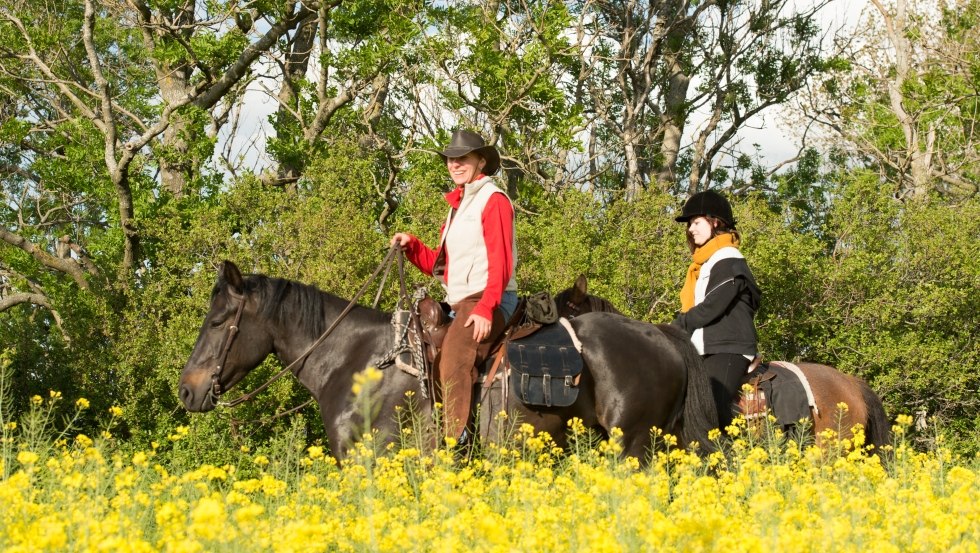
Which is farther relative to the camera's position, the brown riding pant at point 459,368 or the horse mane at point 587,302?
the horse mane at point 587,302

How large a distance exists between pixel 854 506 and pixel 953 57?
1552 cm

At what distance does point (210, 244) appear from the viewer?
37.7 feet

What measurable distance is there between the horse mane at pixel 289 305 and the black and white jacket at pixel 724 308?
2349mm

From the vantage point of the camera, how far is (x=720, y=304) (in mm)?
6859

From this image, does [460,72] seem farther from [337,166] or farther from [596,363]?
[596,363]

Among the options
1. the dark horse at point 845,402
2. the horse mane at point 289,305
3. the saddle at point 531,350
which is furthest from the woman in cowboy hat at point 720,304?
the horse mane at point 289,305

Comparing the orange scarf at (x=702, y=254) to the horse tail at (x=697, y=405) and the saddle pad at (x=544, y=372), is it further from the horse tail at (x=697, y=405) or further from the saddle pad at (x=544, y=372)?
the saddle pad at (x=544, y=372)

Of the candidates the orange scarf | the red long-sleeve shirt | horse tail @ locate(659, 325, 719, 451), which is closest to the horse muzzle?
the red long-sleeve shirt

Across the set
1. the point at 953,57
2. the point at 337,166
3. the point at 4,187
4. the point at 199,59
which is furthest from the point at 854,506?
the point at 4,187

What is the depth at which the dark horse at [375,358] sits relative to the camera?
6.41 meters

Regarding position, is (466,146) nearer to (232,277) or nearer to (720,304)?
(232,277)

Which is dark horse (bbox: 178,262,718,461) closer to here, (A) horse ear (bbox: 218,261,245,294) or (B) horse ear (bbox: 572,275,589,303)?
(A) horse ear (bbox: 218,261,245,294)

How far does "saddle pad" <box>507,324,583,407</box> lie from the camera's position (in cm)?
614

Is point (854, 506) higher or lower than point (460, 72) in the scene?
lower
